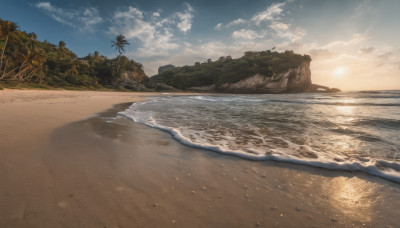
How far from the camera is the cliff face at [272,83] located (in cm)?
5297

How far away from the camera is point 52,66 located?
115 feet

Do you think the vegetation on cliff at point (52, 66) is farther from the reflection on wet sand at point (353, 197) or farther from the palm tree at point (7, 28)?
the reflection on wet sand at point (353, 197)

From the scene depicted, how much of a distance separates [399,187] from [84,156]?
4024 millimetres

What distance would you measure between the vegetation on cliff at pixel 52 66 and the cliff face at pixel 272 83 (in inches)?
1100

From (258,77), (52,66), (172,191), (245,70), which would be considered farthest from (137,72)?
(172,191)

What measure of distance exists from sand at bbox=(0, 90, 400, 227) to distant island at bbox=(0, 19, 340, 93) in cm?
3302

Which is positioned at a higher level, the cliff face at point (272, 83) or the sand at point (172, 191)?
the cliff face at point (272, 83)

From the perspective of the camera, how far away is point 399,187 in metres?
1.98

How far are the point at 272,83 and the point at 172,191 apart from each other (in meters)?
57.6

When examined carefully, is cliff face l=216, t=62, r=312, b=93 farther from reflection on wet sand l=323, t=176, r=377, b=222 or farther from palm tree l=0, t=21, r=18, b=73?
reflection on wet sand l=323, t=176, r=377, b=222

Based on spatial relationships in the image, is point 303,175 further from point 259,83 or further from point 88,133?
point 259,83

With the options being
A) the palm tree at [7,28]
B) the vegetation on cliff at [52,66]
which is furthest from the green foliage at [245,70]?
the palm tree at [7,28]

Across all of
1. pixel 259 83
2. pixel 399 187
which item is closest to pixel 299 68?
pixel 259 83

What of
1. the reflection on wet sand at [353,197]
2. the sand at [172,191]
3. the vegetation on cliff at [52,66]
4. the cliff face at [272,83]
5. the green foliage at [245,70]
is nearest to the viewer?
the sand at [172,191]
